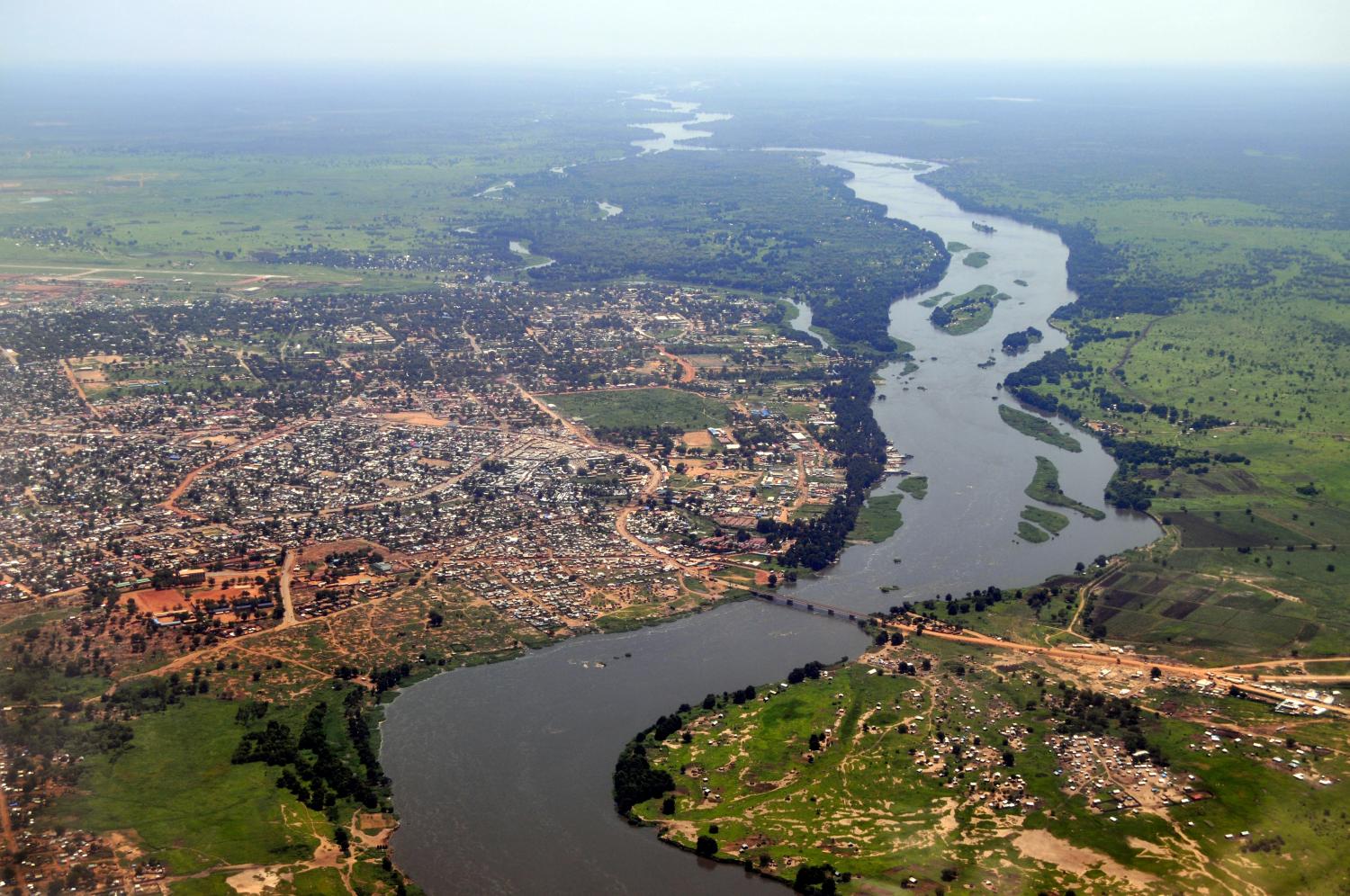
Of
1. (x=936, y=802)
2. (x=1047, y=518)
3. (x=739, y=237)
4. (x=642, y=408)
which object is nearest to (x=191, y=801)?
(x=936, y=802)

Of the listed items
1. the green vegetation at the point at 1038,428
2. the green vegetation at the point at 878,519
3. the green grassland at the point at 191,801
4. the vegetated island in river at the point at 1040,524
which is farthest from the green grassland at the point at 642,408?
the green grassland at the point at 191,801

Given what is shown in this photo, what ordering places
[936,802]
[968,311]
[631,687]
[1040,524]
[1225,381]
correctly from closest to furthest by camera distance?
[936,802]
[631,687]
[1040,524]
[1225,381]
[968,311]

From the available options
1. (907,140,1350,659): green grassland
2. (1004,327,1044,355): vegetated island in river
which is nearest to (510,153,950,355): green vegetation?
(1004,327,1044,355): vegetated island in river

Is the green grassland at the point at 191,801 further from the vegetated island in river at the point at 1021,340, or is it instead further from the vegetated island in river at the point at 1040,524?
the vegetated island in river at the point at 1021,340

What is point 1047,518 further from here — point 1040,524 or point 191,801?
point 191,801

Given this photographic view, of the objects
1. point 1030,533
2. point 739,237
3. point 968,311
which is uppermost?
point 739,237
